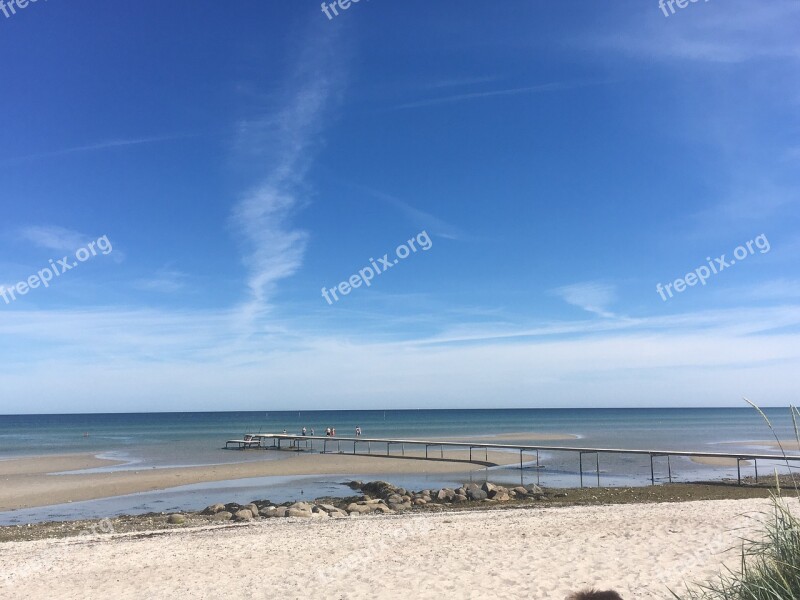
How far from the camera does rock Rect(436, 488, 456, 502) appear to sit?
1966 cm

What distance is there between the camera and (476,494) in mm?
19750

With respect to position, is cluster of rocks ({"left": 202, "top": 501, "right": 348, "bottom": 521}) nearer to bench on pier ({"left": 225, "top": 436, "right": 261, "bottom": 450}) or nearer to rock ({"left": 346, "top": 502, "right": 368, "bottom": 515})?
rock ({"left": 346, "top": 502, "right": 368, "bottom": 515})

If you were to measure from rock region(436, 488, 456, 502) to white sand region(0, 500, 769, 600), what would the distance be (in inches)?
224

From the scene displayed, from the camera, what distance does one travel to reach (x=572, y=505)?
17.2m

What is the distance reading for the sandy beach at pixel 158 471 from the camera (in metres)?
22.6

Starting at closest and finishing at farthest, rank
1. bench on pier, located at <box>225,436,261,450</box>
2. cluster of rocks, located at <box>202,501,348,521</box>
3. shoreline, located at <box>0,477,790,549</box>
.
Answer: shoreline, located at <box>0,477,790,549</box> < cluster of rocks, located at <box>202,501,348,521</box> < bench on pier, located at <box>225,436,261,450</box>

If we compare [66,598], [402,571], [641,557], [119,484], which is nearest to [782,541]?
[641,557]

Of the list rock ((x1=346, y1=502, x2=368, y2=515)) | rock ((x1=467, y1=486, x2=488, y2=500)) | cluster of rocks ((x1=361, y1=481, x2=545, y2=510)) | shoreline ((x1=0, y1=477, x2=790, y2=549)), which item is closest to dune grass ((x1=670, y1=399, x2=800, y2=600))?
shoreline ((x1=0, y1=477, x2=790, y2=549))

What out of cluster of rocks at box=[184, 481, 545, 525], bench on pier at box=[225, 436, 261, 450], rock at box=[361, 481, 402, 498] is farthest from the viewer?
bench on pier at box=[225, 436, 261, 450]

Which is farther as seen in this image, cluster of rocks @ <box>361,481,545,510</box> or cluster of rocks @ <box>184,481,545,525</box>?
cluster of rocks @ <box>361,481,545,510</box>

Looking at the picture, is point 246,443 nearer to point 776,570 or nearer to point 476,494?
point 476,494

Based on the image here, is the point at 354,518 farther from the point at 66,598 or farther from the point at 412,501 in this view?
the point at 66,598

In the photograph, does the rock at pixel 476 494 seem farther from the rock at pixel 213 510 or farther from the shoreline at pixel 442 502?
the rock at pixel 213 510

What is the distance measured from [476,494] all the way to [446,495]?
0.99m
